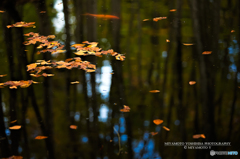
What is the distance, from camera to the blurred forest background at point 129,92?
7.57 feet

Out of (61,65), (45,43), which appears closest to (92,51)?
(61,65)

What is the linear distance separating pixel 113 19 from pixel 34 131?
3500 mm

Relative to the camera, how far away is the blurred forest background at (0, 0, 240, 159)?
7.57 ft

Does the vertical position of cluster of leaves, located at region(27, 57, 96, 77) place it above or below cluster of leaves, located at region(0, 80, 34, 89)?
above

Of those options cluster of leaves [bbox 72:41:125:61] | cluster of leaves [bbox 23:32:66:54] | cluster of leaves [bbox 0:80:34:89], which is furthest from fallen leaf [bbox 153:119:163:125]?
cluster of leaves [bbox 23:32:66:54]

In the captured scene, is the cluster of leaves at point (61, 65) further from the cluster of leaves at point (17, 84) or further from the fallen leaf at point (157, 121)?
the fallen leaf at point (157, 121)

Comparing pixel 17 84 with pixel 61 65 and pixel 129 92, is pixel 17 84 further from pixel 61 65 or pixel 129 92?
pixel 129 92

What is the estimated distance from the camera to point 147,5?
6.30 m

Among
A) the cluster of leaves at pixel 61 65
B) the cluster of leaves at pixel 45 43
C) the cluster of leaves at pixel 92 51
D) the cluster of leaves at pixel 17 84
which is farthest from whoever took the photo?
the cluster of leaves at pixel 45 43

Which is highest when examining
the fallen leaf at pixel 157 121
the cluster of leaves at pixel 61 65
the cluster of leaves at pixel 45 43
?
the cluster of leaves at pixel 45 43

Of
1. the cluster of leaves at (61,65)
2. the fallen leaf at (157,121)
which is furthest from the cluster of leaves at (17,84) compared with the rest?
the fallen leaf at (157,121)

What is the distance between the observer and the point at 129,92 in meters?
3.02

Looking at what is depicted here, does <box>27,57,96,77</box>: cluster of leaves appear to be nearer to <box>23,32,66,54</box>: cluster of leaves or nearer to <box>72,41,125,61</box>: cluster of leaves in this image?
<box>72,41,125,61</box>: cluster of leaves

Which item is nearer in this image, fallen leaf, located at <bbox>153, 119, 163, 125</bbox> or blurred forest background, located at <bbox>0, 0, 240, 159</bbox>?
blurred forest background, located at <bbox>0, 0, 240, 159</bbox>
